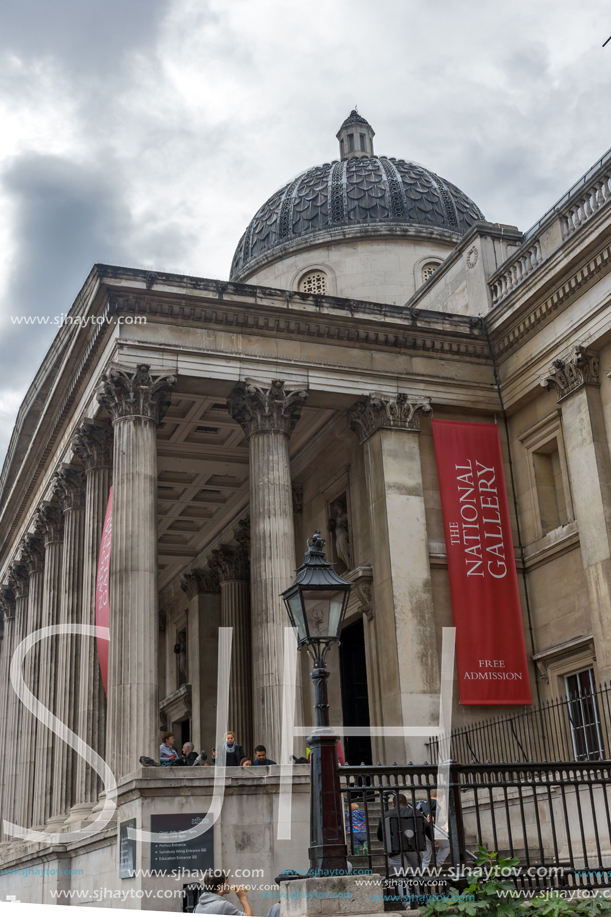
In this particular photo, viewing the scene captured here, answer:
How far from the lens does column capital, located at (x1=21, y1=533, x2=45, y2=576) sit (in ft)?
97.5

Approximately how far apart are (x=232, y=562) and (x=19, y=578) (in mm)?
6878

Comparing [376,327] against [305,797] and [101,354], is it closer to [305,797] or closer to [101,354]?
[101,354]

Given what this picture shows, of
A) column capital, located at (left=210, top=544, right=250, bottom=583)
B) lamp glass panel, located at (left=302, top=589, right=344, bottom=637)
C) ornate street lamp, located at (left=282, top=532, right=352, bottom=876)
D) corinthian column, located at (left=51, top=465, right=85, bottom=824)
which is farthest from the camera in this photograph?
column capital, located at (left=210, top=544, right=250, bottom=583)

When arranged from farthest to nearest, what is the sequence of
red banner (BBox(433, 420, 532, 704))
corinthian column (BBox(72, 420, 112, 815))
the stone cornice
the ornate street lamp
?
corinthian column (BBox(72, 420, 112, 815)), red banner (BBox(433, 420, 532, 704)), the stone cornice, the ornate street lamp

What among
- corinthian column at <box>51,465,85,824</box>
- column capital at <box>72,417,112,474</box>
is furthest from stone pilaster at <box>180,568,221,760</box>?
column capital at <box>72,417,112,474</box>

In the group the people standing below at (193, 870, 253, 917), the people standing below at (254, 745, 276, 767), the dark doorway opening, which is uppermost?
the dark doorway opening

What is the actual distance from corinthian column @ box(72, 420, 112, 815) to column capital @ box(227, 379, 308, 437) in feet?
11.5

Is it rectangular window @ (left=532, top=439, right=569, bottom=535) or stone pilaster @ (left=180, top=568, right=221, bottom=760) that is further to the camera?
stone pilaster @ (left=180, top=568, right=221, bottom=760)

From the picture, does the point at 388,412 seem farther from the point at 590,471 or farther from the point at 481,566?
the point at 590,471

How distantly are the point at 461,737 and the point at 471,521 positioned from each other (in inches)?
182

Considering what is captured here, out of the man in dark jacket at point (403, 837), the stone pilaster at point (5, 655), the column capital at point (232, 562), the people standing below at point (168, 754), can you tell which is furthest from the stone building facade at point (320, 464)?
the stone pilaster at point (5, 655)

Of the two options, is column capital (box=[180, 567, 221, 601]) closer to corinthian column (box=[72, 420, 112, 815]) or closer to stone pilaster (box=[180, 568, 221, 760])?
stone pilaster (box=[180, 568, 221, 760])

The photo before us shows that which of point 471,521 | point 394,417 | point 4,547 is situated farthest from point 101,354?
point 4,547

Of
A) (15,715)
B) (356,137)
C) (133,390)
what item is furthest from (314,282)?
(15,715)
